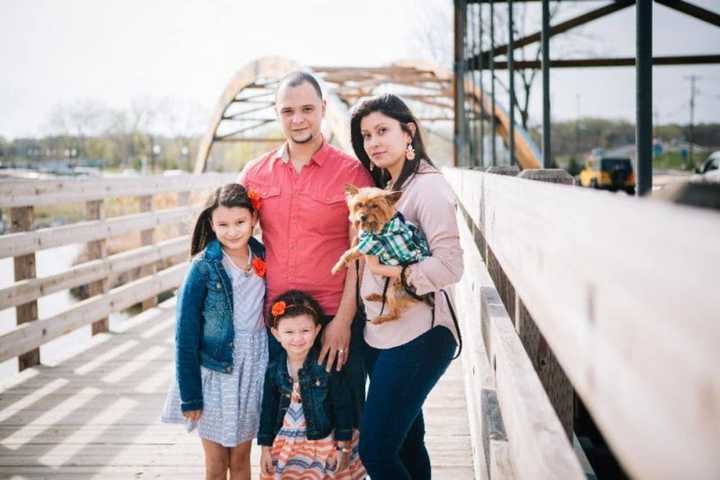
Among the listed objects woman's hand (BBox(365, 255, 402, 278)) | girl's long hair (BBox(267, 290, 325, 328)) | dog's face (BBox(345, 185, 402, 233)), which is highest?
dog's face (BBox(345, 185, 402, 233))

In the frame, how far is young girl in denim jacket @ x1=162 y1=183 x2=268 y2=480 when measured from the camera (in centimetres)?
246

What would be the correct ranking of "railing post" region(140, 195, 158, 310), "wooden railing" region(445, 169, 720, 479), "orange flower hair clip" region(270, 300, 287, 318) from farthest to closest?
1. "railing post" region(140, 195, 158, 310)
2. "orange flower hair clip" region(270, 300, 287, 318)
3. "wooden railing" region(445, 169, 720, 479)

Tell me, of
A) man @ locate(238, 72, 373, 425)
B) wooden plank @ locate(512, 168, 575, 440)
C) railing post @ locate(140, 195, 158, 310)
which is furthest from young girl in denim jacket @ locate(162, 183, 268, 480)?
railing post @ locate(140, 195, 158, 310)

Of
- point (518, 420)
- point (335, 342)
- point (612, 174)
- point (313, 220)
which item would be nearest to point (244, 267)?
point (313, 220)

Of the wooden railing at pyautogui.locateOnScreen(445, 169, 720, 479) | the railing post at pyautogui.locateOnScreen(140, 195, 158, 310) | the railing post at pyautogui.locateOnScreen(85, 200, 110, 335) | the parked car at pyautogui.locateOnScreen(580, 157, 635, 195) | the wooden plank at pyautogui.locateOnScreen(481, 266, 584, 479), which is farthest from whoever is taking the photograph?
the parked car at pyautogui.locateOnScreen(580, 157, 635, 195)

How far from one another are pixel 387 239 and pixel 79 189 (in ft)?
14.0

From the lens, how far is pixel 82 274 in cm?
546

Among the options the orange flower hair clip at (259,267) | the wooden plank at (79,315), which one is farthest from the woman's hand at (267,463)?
the wooden plank at (79,315)

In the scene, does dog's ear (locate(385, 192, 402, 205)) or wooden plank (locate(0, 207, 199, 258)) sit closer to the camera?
dog's ear (locate(385, 192, 402, 205))

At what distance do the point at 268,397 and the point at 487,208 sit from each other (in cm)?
126

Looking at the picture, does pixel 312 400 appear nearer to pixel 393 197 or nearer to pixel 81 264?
pixel 393 197

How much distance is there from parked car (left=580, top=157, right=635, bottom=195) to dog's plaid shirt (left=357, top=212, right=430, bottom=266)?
23071 mm

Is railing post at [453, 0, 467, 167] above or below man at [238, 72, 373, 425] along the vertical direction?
above

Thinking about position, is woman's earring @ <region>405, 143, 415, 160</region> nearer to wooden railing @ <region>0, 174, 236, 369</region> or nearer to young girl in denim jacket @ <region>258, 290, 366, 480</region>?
young girl in denim jacket @ <region>258, 290, 366, 480</region>
